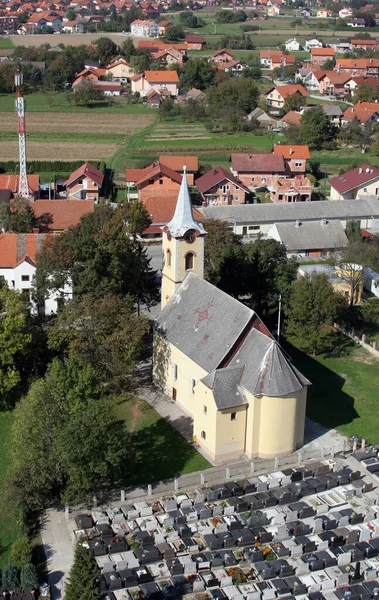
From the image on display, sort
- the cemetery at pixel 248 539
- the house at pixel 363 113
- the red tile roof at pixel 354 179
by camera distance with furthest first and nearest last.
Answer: the house at pixel 363 113 → the red tile roof at pixel 354 179 → the cemetery at pixel 248 539

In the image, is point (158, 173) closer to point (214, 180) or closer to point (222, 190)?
point (214, 180)

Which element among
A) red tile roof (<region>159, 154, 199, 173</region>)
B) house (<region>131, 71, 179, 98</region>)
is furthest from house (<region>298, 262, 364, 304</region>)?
house (<region>131, 71, 179, 98</region>)

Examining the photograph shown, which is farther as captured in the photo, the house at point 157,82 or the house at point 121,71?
the house at point 121,71

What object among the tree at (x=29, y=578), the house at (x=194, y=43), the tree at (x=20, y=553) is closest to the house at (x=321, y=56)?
the house at (x=194, y=43)

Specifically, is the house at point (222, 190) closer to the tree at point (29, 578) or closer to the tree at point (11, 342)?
the tree at point (11, 342)

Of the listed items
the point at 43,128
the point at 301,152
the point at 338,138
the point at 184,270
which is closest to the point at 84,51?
the point at 43,128

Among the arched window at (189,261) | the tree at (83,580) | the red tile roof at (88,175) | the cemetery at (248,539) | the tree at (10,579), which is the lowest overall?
the cemetery at (248,539)

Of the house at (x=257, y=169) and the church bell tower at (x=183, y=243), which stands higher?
the church bell tower at (x=183, y=243)
